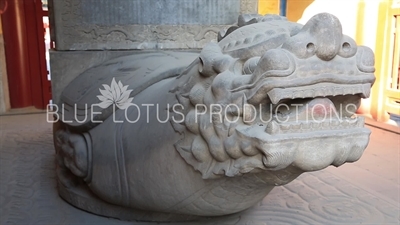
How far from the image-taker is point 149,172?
67.3 inches

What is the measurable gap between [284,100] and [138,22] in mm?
1803

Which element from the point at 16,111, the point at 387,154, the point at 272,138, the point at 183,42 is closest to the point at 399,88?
the point at 387,154

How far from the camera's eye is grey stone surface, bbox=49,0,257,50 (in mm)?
2703

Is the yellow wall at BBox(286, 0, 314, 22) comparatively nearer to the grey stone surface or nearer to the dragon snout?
the grey stone surface

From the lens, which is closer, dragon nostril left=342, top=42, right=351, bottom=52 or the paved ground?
dragon nostril left=342, top=42, right=351, bottom=52

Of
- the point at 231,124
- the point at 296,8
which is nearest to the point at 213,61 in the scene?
the point at 231,124

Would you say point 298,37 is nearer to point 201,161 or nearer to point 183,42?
point 201,161

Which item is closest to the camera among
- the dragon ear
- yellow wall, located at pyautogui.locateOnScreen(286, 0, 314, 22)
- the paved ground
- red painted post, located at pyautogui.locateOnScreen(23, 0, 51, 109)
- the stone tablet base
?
the dragon ear

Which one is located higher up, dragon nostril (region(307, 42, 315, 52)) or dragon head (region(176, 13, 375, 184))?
dragon nostril (region(307, 42, 315, 52))

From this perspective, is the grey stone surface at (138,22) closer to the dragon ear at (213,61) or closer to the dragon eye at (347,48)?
the dragon ear at (213,61)

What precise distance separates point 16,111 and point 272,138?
540 centimetres

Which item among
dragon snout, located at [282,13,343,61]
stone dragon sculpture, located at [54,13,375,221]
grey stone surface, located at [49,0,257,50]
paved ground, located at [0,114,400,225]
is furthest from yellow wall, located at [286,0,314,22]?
dragon snout, located at [282,13,343,61]

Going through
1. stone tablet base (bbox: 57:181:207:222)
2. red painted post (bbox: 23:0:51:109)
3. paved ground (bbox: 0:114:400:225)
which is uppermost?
red painted post (bbox: 23:0:51:109)

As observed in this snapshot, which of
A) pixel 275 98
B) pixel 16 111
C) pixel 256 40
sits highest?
pixel 256 40
